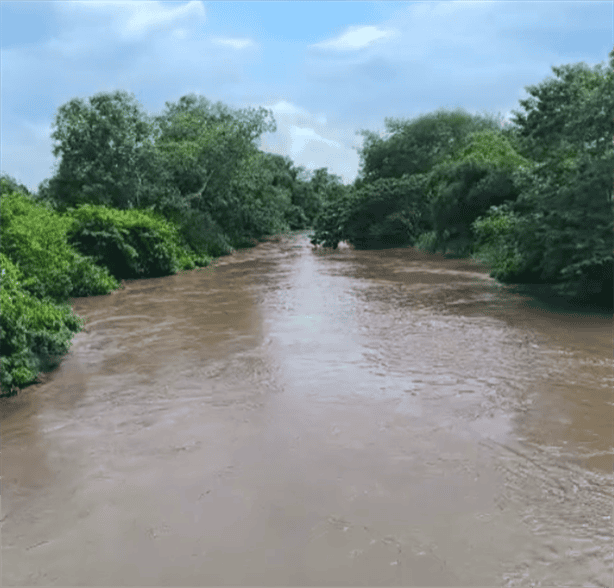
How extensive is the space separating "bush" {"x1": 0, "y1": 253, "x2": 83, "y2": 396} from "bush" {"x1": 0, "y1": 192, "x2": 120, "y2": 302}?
120cm

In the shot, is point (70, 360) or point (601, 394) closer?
point (601, 394)

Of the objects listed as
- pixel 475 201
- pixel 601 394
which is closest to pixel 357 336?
pixel 601 394

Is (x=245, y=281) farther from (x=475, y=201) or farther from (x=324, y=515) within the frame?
(x=324, y=515)

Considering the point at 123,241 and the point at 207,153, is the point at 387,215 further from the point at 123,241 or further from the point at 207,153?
the point at 123,241

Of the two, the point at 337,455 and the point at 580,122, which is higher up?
the point at 580,122

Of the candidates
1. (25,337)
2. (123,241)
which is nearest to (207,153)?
(123,241)

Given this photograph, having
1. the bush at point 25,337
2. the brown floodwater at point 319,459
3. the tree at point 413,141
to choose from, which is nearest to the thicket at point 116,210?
the bush at point 25,337

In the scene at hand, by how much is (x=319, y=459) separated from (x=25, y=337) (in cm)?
453

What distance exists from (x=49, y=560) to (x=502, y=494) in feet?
Answer: 10.4

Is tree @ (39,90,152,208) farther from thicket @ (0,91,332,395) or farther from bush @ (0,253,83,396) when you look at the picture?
bush @ (0,253,83,396)

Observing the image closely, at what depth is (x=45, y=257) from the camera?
43.8ft

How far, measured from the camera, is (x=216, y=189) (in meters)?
29.1

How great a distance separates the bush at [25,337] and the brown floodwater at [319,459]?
0.76 ft

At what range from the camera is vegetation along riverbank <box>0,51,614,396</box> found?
36.9ft
